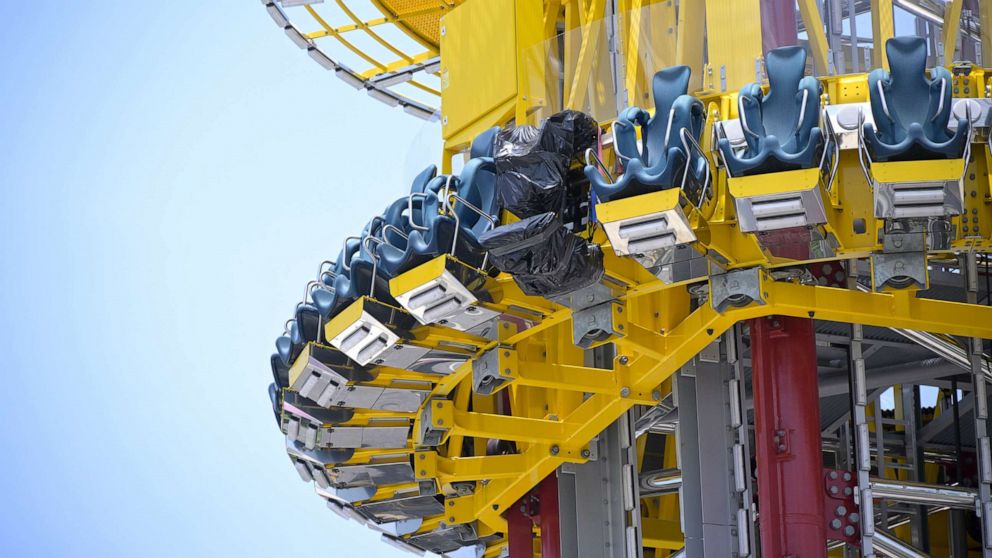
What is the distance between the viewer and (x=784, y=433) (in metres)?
13.5

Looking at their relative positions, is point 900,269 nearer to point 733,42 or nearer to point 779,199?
point 779,199

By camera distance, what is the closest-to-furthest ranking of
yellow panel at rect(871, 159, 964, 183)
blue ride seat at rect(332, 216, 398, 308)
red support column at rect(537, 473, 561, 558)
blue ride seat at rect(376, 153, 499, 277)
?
yellow panel at rect(871, 159, 964, 183) < blue ride seat at rect(376, 153, 499, 277) < blue ride seat at rect(332, 216, 398, 308) < red support column at rect(537, 473, 561, 558)

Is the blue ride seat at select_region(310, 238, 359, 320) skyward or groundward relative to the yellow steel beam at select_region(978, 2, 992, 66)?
groundward

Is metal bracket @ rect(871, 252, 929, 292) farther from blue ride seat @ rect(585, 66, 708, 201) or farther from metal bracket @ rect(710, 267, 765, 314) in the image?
blue ride seat @ rect(585, 66, 708, 201)

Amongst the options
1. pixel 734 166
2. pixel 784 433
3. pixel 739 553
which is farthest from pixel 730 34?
pixel 739 553

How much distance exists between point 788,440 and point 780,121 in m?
4.19

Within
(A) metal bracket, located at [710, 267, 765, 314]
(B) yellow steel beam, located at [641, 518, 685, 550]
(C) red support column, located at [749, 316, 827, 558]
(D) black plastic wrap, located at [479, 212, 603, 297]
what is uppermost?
(D) black plastic wrap, located at [479, 212, 603, 297]

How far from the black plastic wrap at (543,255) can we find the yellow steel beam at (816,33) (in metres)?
2.30

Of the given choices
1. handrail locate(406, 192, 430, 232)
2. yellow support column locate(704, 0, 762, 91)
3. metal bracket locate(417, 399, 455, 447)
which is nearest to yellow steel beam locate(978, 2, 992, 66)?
yellow support column locate(704, 0, 762, 91)

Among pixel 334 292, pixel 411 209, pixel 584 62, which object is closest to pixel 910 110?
pixel 584 62

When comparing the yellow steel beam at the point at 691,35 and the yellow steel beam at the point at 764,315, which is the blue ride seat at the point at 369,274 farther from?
the yellow steel beam at the point at 691,35

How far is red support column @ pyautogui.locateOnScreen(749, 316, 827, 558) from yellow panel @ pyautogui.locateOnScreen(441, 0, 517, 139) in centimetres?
342

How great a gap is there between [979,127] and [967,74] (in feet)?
1.80

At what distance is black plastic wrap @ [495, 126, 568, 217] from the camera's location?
10.8 metres
